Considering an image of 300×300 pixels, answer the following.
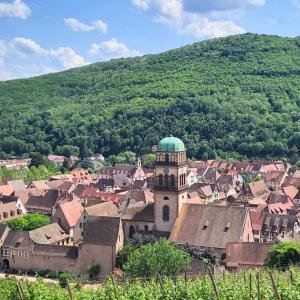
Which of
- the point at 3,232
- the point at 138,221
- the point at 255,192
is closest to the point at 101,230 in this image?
the point at 138,221

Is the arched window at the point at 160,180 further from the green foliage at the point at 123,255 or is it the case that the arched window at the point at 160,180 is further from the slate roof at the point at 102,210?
the slate roof at the point at 102,210

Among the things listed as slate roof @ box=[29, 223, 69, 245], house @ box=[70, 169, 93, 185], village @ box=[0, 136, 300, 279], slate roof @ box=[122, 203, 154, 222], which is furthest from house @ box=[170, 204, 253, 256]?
house @ box=[70, 169, 93, 185]

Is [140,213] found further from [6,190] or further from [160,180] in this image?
[6,190]

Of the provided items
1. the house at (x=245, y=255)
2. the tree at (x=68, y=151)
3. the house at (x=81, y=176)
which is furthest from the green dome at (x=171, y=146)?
the tree at (x=68, y=151)

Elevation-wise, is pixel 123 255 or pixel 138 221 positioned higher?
pixel 138 221

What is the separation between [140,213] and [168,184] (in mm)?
5094

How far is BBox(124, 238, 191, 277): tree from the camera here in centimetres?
4972

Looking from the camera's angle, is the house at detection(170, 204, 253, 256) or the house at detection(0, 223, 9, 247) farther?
the house at detection(0, 223, 9, 247)

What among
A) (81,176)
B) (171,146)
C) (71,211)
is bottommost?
(81,176)

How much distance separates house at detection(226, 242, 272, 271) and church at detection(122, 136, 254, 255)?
1.90 metres

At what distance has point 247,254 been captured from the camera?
54625 millimetres

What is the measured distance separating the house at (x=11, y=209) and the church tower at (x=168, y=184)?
104 feet

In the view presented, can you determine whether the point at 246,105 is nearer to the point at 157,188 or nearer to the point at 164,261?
the point at 157,188

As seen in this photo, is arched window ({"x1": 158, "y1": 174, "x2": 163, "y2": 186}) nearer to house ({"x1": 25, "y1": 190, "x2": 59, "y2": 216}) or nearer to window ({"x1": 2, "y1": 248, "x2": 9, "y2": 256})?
window ({"x1": 2, "y1": 248, "x2": 9, "y2": 256})
